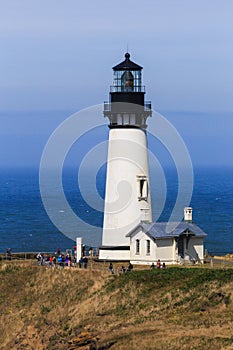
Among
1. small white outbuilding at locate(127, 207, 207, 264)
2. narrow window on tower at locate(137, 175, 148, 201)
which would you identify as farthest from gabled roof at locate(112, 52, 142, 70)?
small white outbuilding at locate(127, 207, 207, 264)

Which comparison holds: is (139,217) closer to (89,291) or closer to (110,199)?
(110,199)

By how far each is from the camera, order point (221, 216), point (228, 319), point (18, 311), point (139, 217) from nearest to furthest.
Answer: point (228, 319)
point (18, 311)
point (139, 217)
point (221, 216)

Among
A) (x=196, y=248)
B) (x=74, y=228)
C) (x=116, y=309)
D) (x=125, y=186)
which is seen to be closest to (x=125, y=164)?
(x=125, y=186)

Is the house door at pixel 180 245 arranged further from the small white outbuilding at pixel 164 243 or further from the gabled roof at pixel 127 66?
the gabled roof at pixel 127 66

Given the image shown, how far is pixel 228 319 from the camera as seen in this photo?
141 ft

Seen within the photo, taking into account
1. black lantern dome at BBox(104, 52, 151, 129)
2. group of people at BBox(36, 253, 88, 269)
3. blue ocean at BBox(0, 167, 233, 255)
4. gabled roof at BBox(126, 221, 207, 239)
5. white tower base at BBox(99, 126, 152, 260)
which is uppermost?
blue ocean at BBox(0, 167, 233, 255)

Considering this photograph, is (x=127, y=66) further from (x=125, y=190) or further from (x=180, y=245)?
(x=180, y=245)

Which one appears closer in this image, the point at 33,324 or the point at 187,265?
the point at 33,324

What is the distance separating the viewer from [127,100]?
54.7m

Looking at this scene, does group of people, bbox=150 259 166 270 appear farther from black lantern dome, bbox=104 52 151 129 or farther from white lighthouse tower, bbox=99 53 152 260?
black lantern dome, bbox=104 52 151 129

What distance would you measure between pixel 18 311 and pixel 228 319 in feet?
38.2

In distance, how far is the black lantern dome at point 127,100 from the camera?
2149 inches

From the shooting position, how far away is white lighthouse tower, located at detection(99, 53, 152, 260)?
54625mm

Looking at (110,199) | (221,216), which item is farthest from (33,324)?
(221,216)
